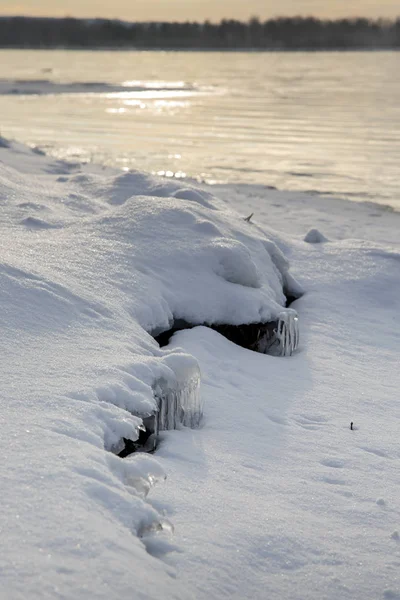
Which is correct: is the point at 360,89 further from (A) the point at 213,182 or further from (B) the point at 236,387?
(B) the point at 236,387

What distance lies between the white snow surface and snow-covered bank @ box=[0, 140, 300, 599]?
0.01 metres

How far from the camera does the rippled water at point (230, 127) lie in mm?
14734

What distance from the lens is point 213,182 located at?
44.0ft

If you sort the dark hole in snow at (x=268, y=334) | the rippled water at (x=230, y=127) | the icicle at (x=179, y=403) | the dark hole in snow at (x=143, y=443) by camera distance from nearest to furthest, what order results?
the dark hole in snow at (x=143, y=443)
the icicle at (x=179, y=403)
the dark hole in snow at (x=268, y=334)
the rippled water at (x=230, y=127)

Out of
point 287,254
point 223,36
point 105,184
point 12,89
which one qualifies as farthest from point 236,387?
point 223,36

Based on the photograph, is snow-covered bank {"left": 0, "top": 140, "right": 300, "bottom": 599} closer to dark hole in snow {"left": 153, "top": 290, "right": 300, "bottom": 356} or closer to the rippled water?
dark hole in snow {"left": 153, "top": 290, "right": 300, "bottom": 356}

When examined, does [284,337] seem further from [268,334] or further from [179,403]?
[179,403]

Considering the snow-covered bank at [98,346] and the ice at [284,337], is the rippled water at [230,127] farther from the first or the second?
the ice at [284,337]

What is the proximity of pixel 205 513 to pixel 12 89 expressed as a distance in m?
33.2

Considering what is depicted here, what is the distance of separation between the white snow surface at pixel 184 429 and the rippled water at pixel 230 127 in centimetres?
658

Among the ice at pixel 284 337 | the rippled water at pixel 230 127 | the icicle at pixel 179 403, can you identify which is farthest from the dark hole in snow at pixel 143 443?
the rippled water at pixel 230 127

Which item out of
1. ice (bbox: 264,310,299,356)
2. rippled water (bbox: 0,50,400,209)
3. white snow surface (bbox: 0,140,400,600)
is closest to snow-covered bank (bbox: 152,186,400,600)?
white snow surface (bbox: 0,140,400,600)

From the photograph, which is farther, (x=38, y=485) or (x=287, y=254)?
(x=287, y=254)

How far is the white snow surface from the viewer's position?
109 inches
